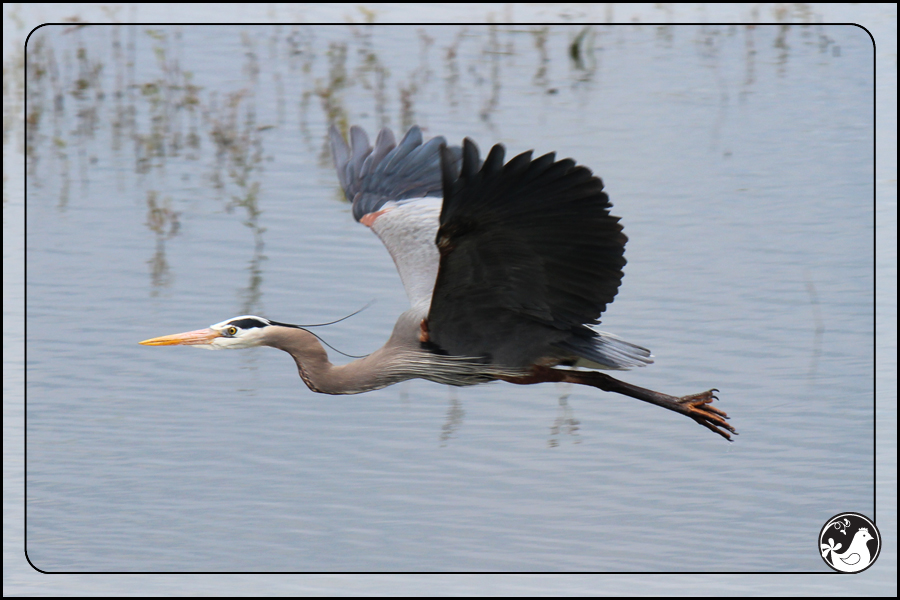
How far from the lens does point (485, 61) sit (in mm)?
6141

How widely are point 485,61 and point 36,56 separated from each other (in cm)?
224

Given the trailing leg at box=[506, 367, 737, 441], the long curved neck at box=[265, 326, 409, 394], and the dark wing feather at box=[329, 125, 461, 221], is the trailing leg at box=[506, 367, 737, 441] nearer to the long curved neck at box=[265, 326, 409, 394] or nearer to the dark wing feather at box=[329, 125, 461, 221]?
the long curved neck at box=[265, 326, 409, 394]

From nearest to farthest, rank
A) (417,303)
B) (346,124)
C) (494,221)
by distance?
1. (494,221)
2. (417,303)
3. (346,124)

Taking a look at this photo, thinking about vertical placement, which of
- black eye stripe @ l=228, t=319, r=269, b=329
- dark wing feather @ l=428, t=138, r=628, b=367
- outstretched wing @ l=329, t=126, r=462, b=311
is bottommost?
black eye stripe @ l=228, t=319, r=269, b=329

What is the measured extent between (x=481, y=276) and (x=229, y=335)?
0.94 m

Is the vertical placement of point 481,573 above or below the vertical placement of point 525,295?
below

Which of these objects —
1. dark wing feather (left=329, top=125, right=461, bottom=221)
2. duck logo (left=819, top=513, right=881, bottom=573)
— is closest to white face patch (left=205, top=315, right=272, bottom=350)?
dark wing feather (left=329, top=125, right=461, bottom=221)

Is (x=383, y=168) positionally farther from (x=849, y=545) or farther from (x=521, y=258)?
(x=849, y=545)

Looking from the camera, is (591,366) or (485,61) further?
(485,61)

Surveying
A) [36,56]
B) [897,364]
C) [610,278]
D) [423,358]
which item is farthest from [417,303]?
[36,56]

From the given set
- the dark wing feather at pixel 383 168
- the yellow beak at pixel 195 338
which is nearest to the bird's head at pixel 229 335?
the yellow beak at pixel 195 338

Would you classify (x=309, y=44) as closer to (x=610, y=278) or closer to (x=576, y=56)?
(x=576, y=56)

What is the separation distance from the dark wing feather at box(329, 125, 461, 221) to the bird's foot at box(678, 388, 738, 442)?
1.24 meters

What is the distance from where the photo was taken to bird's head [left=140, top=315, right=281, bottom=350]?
4004 mm
